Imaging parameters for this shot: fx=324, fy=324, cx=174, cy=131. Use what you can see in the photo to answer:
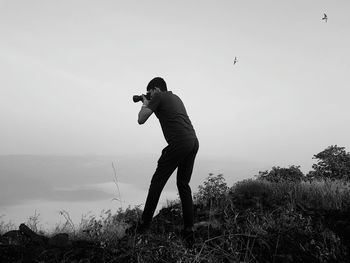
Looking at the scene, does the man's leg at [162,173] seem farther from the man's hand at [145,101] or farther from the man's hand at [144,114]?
the man's hand at [145,101]

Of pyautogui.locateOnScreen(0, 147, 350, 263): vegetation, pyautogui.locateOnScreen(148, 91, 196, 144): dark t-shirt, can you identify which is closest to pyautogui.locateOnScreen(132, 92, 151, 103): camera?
pyautogui.locateOnScreen(148, 91, 196, 144): dark t-shirt

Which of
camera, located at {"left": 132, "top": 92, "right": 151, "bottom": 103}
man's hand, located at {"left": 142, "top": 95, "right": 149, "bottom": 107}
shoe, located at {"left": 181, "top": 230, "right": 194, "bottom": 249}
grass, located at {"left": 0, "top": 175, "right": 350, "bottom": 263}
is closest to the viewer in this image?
grass, located at {"left": 0, "top": 175, "right": 350, "bottom": 263}

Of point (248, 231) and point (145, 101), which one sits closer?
point (248, 231)

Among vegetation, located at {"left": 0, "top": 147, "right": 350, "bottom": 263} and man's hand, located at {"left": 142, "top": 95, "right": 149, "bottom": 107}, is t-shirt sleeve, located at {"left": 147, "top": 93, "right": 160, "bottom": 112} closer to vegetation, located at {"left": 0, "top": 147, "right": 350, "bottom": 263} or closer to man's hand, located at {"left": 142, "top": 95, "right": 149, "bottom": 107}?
man's hand, located at {"left": 142, "top": 95, "right": 149, "bottom": 107}

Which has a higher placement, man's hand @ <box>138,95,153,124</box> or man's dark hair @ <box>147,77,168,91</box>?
man's dark hair @ <box>147,77,168,91</box>

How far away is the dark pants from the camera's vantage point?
12.1 feet

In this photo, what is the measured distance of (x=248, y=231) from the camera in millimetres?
3238

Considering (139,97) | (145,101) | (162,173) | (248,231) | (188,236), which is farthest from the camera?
(139,97)

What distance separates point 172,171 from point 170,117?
646mm

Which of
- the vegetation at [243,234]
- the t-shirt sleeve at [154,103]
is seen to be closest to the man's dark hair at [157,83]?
the t-shirt sleeve at [154,103]

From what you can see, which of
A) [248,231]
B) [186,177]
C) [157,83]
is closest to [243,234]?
[248,231]

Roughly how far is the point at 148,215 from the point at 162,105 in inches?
51.0

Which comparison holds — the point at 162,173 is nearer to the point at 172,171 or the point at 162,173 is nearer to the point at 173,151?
the point at 172,171

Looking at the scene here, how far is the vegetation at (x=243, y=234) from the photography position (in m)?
2.53
